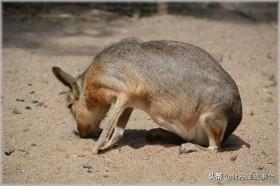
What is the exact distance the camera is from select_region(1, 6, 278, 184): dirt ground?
6.01 metres

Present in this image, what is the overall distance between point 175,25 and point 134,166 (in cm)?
839

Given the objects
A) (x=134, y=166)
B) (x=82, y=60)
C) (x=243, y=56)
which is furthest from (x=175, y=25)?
(x=134, y=166)

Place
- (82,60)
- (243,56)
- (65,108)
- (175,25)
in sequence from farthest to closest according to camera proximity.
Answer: (175,25)
(243,56)
(82,60)
(65,108)

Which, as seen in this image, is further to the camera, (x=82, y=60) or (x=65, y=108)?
(x=82, y=60)

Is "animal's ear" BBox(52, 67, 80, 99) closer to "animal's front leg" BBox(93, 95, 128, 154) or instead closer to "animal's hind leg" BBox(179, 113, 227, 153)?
"animal's front leg" BBox(93, 95, 128, 154)

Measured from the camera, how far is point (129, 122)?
786cm

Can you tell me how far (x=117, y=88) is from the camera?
6625 millimetres

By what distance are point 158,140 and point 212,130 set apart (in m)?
0.84

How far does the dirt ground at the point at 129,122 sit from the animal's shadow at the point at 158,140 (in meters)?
0.02

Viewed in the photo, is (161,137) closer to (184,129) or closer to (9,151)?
(184,129)

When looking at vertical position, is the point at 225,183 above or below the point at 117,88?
below

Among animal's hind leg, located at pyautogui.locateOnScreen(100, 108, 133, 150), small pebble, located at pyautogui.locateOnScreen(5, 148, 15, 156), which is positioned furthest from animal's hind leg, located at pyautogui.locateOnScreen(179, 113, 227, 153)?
small pebble, located at pyautogui.locateOnScreen(5, 148, 15, 156)

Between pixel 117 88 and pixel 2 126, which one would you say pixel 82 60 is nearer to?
pixel 2 126

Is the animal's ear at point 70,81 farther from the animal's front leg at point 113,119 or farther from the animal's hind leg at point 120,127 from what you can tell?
the animal's front leg at point 113,119
